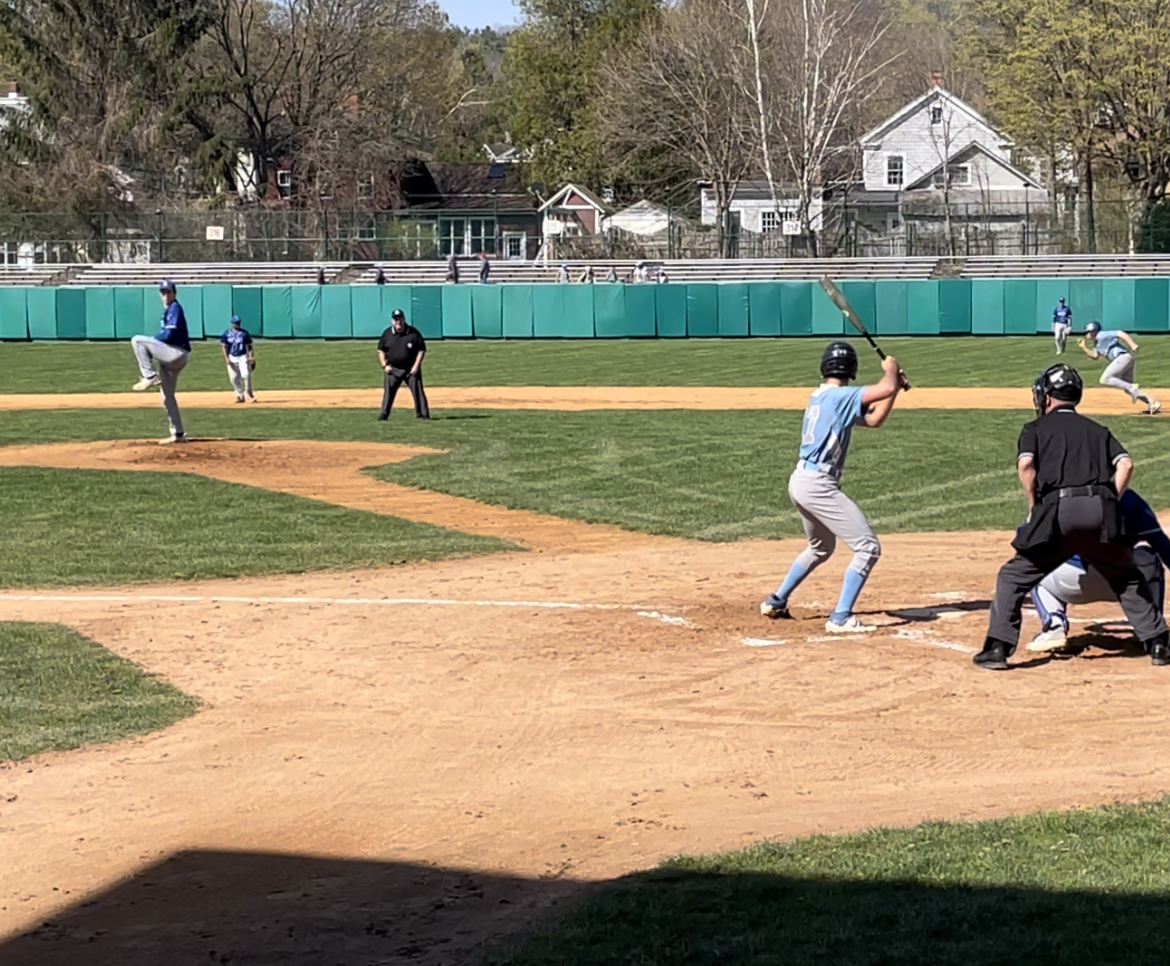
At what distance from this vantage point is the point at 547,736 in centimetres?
847

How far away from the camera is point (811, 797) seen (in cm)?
736

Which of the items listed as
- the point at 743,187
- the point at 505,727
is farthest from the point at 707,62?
the point at 505,727

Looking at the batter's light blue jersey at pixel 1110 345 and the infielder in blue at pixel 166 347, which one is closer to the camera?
the infielder in blue at pixel 166 347

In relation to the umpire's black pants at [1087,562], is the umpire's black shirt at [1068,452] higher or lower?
higher

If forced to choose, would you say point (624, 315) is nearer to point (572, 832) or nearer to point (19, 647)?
point (19, 647)

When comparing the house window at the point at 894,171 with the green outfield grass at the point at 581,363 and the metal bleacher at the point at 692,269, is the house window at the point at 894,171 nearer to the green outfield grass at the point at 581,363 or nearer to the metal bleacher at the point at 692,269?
the metal bleacher at the point at 692,269

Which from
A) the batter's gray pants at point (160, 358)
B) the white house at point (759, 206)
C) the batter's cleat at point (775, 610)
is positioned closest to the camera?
the batter's cleat at point (775, 610)

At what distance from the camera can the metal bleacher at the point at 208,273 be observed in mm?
60188

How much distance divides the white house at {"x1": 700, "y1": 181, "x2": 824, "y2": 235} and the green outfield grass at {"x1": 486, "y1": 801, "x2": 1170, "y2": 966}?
6339cm

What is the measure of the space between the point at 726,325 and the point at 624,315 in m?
3.16

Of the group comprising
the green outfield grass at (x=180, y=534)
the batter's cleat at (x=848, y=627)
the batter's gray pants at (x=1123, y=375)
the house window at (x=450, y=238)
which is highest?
the house window at (x=450, y=238)

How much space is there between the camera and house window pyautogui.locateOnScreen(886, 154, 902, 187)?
8444 cm

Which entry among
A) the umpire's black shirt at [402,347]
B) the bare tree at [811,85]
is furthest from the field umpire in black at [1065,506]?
the bare tree at [811,85]

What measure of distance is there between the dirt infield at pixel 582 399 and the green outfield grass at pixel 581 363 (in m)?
1.51
